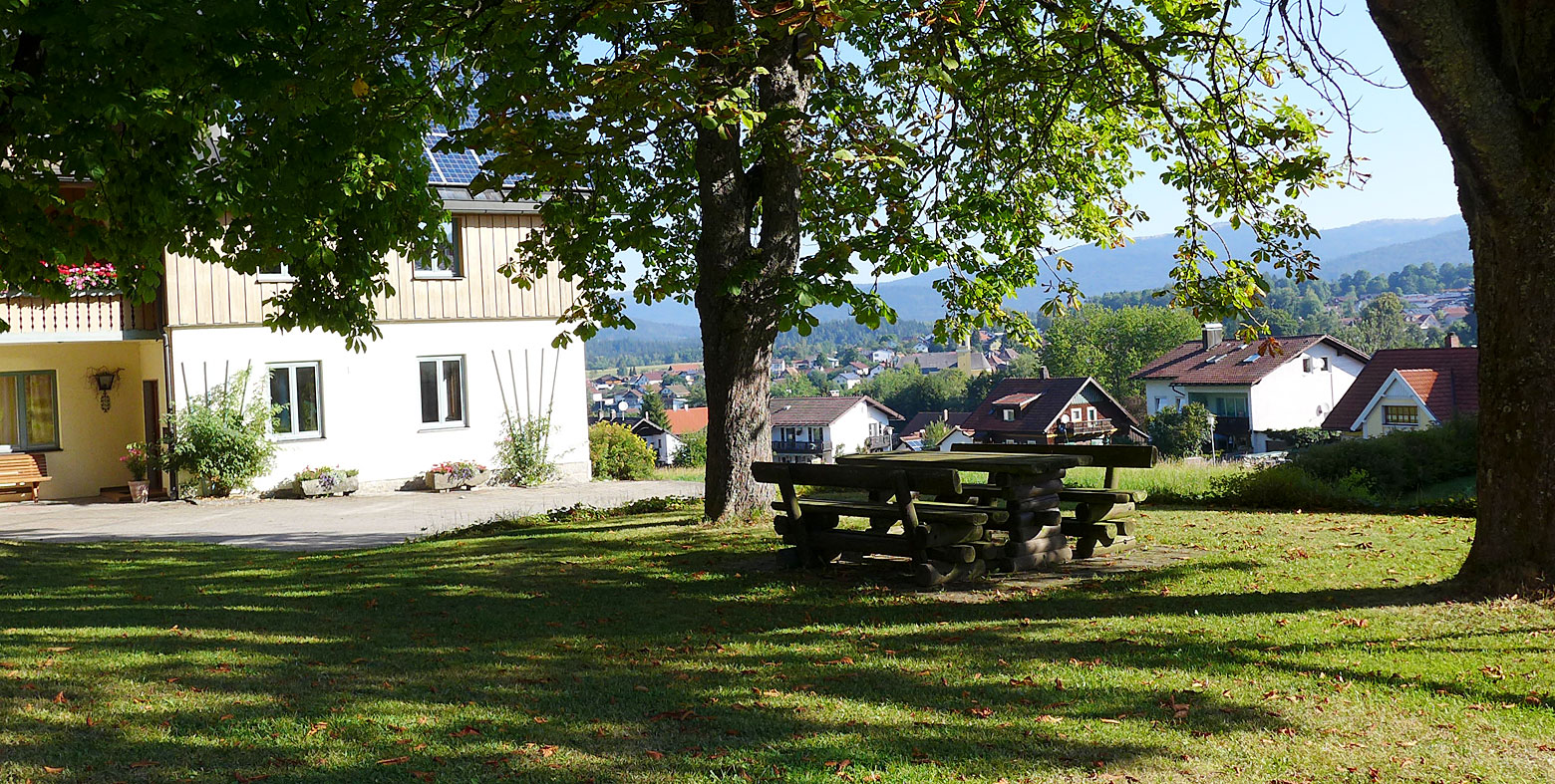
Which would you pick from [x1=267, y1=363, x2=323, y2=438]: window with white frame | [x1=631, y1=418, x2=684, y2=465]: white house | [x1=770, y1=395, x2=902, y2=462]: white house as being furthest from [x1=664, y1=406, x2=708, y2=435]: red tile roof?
[x1=267, y1=363, x2=323, y2=438]: window with white frame

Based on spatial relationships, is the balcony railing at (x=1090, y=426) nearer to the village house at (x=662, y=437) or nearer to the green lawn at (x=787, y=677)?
the village house at (x=662, y=437)

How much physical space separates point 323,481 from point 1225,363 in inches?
2561

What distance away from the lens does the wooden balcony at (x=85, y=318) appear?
21469 mm

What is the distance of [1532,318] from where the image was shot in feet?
23.2

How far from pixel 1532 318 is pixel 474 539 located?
1052 cm

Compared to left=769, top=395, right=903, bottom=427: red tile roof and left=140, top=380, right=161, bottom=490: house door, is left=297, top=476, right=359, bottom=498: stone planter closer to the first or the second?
left=140, top=380, right=161, bottom=490: house door

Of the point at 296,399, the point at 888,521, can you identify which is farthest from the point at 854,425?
the point at 888,521

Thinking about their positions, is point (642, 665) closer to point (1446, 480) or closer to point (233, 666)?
point (233, 666)

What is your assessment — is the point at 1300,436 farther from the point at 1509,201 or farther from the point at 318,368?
the point at 1509,201

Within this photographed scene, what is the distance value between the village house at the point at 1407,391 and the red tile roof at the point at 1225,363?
622 inches

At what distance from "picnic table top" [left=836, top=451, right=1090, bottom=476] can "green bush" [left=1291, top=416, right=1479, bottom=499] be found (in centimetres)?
870

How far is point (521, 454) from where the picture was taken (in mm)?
25531

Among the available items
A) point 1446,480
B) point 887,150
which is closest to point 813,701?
point 887,150

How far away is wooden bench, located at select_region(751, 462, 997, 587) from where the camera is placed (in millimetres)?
8672
